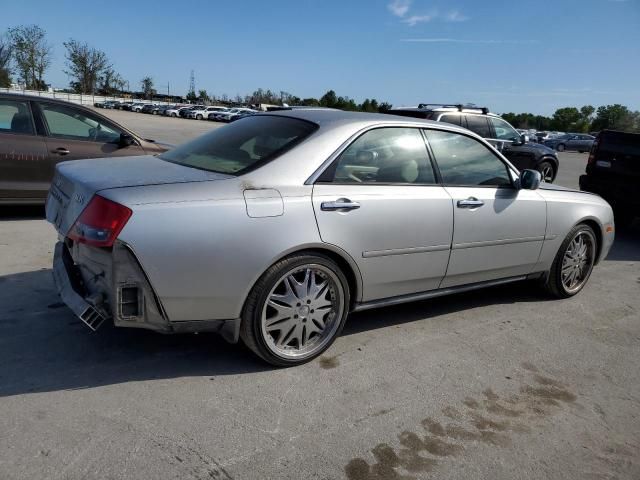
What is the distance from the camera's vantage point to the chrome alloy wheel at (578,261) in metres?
5.01

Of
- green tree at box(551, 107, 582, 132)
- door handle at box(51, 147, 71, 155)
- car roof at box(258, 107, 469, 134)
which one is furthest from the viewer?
green tree at box(551, 107, 582, 132)

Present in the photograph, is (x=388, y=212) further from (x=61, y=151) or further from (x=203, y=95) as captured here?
(x=203, y=95)

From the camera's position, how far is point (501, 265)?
14.6ft

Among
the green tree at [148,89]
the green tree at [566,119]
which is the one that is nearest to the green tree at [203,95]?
the green tree at [148,89]

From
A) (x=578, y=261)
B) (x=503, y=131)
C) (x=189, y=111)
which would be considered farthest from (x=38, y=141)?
(x=189, y=111)

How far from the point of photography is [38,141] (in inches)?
261

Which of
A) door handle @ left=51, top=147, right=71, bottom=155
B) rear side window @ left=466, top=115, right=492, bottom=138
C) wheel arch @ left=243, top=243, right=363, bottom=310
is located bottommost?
wheel arch @ left=243, top=243, right=363, bottom=310

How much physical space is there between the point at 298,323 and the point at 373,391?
607mm

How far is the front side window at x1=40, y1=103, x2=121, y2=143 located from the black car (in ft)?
23.5

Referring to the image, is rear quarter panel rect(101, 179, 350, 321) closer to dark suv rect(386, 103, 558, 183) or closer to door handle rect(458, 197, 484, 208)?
door handle rect(458, 197, 484, 208)

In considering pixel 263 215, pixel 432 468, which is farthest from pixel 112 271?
pixel 432 468

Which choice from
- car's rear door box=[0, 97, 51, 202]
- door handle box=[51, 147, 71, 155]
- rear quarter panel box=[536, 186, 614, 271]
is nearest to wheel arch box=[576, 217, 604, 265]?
rear quarter panel box=[536, 186, 614, 271]

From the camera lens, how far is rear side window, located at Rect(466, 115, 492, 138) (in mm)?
11281

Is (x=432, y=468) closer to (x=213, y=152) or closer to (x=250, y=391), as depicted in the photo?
(x=250, y=391)
